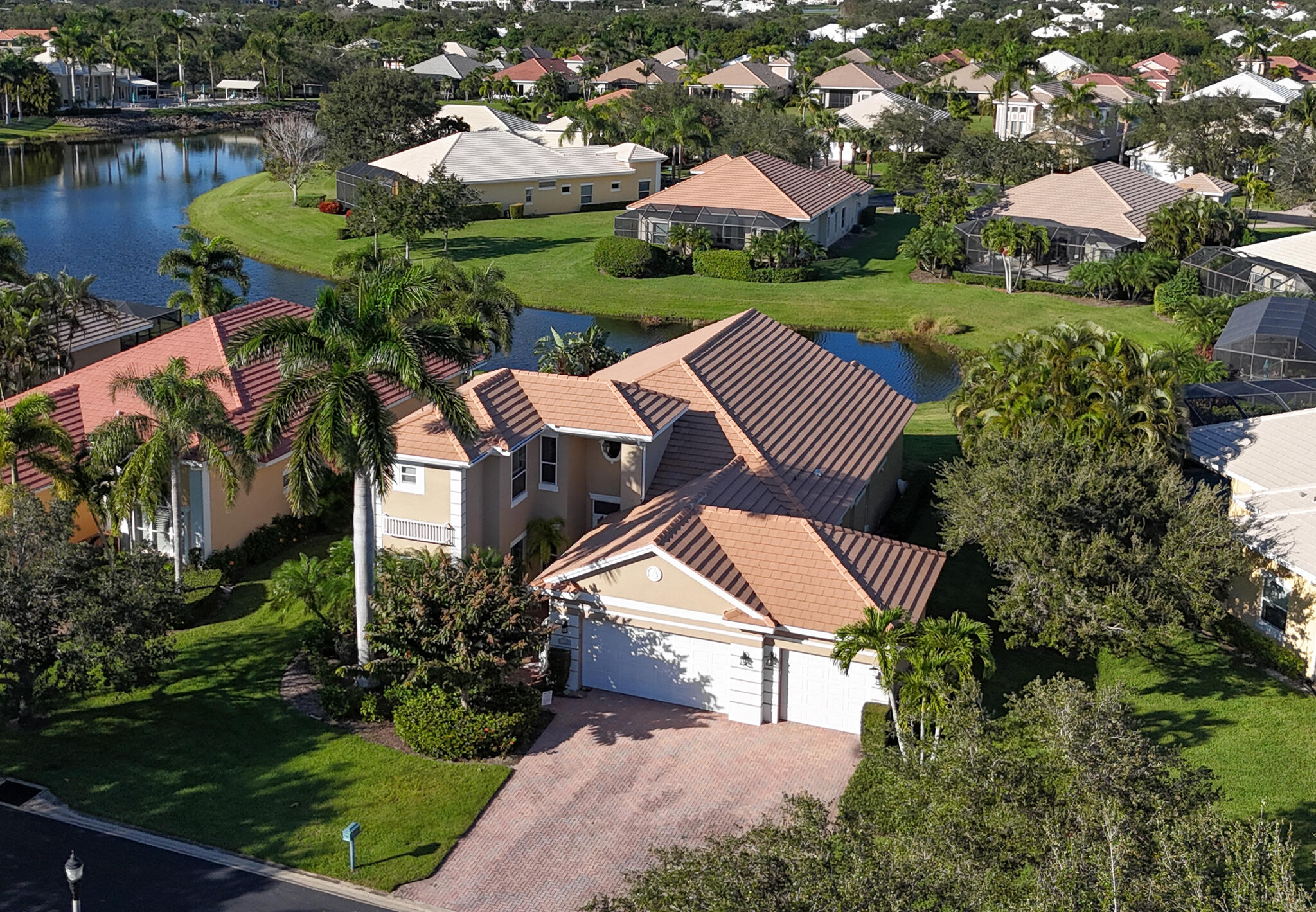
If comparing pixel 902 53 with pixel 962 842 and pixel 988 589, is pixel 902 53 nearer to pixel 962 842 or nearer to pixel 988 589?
pixel 988 589

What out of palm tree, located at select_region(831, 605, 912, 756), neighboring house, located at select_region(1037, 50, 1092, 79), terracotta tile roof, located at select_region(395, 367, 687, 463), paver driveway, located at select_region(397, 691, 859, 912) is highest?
neighboring house, located at select_region(1037, 50, 1092, 79)

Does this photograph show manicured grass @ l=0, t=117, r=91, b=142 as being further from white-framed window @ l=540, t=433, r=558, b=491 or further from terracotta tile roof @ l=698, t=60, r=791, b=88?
white-framed window @ l=540, t=433, r=558, b=491

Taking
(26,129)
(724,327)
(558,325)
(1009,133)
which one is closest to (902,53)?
(1009,133)

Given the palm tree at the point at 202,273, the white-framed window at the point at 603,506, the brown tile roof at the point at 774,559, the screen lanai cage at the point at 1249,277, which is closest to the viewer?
the brown tile roof at the point at 774,559

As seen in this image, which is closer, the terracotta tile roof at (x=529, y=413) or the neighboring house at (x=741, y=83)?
the terracotta tile roof at (x=529, y=413)

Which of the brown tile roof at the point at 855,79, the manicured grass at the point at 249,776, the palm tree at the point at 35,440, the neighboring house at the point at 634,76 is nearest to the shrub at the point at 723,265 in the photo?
the palm tree at the point at 35,440

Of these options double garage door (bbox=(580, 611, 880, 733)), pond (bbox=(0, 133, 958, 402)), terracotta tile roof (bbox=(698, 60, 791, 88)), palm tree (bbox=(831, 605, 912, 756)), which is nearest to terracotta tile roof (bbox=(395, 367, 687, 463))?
double garage door (bbox=(580, 611, 880, 733))

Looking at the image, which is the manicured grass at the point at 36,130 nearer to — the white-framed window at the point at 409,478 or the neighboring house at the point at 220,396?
the neighboring house at the point at 220,396
